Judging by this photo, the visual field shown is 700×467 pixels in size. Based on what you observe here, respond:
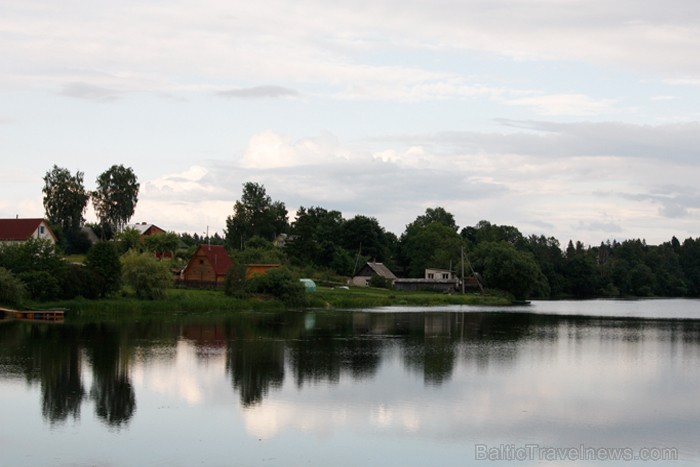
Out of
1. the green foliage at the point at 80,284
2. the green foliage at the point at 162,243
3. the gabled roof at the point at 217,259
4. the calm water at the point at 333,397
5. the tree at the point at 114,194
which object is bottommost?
the calm water at the point at 333,397

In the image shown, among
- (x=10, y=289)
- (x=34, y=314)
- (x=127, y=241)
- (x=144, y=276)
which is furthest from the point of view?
(x=127, y=241)

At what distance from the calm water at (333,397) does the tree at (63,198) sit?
57975mm

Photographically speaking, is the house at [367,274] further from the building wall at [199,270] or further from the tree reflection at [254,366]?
the tree reflection at [254,366]

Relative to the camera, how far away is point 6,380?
103ft

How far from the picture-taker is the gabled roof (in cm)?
8369

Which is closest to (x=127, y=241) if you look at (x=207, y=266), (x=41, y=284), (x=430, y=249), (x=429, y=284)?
(x=207, y=266)

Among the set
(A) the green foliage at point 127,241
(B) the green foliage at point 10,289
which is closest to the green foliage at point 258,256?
(A) the green foliage at point 127,241

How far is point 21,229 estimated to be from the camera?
82.4 metres

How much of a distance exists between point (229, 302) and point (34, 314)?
60.3ft

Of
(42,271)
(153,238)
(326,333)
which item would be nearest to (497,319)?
(326,333)

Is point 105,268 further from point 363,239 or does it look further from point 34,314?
point 363,239

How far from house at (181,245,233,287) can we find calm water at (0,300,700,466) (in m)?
29.7

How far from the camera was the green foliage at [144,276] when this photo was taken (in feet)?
213

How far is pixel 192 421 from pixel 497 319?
167 ft
